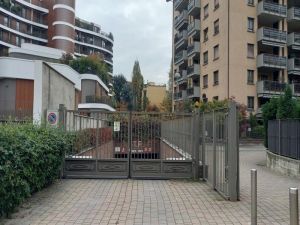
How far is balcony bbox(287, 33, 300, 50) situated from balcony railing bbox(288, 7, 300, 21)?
1763 millimetres

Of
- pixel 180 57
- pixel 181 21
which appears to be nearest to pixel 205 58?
pixel 180 57

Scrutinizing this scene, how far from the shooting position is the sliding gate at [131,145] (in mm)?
12539

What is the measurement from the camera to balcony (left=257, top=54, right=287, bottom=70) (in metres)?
41.8

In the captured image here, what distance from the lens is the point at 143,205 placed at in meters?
8.53

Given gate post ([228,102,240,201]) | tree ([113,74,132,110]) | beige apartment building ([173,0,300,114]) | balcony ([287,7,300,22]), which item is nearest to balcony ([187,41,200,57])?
beige apartment building ([173,0,300,114])

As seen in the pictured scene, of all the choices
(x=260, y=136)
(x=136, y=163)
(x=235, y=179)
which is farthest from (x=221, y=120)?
(x=260, y=136)

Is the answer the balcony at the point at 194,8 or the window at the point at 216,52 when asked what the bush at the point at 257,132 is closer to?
the window at the point at 216,52

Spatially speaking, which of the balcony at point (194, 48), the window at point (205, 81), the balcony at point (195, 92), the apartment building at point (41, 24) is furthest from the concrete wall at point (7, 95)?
the apartment building at point (41, 24)

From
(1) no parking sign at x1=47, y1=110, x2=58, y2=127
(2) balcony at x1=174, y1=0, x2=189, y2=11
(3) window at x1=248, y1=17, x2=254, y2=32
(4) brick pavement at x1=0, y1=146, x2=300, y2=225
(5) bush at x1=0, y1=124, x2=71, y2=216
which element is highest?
(2) balcony at x1=174, y1=0, x2=189, y2=11

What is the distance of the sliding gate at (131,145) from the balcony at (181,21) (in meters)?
45.2

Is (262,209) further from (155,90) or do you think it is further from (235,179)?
(155,90)

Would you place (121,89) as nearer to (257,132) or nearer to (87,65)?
(87,65)

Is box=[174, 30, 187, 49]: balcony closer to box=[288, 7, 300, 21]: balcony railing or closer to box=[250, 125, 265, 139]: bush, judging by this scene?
box=[288, 7, 300, 21]: balcony railing

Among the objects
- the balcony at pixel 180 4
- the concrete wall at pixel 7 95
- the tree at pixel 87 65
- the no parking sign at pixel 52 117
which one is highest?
the balcony at pixel 180 4
